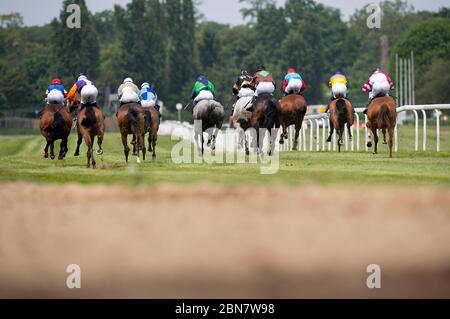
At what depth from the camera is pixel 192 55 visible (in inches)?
4975

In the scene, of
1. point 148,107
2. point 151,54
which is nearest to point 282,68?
point 151,54

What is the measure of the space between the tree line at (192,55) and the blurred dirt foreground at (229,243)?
7947cm

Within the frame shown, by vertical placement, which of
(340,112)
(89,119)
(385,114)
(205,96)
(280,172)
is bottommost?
(280,172)

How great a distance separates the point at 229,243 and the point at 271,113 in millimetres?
14642

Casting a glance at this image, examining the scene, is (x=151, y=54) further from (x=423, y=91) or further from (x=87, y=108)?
(x=87, y=108)

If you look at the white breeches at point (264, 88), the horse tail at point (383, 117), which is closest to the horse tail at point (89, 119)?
the white breeches at point (264, 88)

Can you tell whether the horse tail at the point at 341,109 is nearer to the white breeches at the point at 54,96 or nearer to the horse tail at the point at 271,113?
the horse tail at the point at 271,113

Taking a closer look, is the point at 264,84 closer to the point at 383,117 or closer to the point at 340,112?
the point at 340,112

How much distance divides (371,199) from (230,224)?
97.0 inches

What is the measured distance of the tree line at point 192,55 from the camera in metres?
117

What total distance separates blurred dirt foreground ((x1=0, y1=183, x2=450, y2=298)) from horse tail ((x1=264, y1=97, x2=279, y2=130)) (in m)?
10.2

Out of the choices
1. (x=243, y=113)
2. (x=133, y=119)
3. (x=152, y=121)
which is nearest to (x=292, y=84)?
(x=243, y=113)

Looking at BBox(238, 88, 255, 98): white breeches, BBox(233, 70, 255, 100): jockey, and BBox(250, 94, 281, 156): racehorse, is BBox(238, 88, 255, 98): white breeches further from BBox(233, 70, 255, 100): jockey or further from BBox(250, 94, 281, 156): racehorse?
BBox(250, 94, 281, 156): racehorse

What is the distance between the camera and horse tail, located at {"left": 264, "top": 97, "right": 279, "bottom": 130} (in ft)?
94.5
